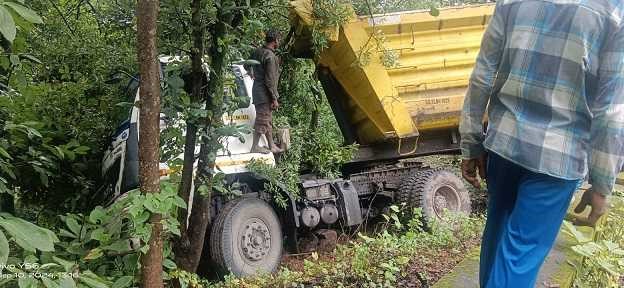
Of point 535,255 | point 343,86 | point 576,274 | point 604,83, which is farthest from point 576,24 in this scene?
point 343,86

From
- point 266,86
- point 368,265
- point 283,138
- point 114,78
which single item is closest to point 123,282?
point 368,265

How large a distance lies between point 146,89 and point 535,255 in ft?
6.15

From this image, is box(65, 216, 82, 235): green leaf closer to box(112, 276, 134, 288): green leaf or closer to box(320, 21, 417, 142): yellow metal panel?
box(112, 276, 134, 288): green leaf

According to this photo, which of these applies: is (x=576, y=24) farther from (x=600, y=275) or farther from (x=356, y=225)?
(x=356, y=225)

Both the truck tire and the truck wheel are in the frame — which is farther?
the truck tire

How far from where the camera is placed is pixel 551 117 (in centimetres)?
224

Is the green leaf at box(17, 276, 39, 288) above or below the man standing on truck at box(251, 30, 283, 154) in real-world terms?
below

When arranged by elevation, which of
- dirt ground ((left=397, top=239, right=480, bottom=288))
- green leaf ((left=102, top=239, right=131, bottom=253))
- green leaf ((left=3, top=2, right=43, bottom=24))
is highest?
green leaf ((left=3, top=2, right=43, bottom=24))

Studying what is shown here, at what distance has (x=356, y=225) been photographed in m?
6.18

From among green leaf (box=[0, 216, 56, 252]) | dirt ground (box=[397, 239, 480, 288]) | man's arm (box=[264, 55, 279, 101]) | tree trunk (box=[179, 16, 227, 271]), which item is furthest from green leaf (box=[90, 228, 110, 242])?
man's arm (box=[264, 55, 279, 101])

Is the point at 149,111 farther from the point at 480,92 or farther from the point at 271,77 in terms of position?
the point at 271,77

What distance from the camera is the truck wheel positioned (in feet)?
15.9

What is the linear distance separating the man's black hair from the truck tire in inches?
92.2

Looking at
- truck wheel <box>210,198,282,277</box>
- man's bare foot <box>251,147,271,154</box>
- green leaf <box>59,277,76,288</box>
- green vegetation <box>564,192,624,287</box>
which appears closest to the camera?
green leaf <box>59,277,76,288</box>
